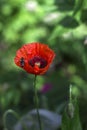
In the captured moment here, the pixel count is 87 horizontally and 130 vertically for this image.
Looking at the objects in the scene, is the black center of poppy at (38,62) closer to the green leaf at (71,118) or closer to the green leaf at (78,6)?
the green leaf at (71,118)

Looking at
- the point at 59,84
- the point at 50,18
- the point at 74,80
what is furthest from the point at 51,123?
the point at 74,80

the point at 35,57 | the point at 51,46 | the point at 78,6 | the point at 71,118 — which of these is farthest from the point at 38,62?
the point at 51,46

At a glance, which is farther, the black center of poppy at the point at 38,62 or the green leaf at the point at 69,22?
the green leaf at the point at 69,22

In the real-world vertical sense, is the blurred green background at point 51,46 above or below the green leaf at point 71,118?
above

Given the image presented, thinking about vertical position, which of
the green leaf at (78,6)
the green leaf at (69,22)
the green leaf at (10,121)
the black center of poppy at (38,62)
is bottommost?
the green leaf at (10,121)

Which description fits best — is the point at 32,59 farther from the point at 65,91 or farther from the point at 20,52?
the point at 65,91

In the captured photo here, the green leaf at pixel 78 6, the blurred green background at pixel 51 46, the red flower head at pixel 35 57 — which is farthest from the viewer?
the blurred green background at pixel 51 46

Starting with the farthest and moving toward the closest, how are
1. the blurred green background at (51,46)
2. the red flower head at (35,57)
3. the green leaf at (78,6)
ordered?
the blurred green background at (51,46)
the green leaf at (78,6)
the red flower head at (35,57)

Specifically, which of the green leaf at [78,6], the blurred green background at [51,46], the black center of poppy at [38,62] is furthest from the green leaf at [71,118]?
the green leaf at [78,6]
